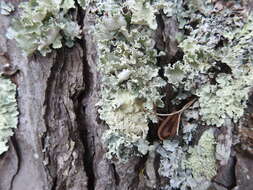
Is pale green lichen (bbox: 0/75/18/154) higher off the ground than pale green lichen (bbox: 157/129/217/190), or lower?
higher

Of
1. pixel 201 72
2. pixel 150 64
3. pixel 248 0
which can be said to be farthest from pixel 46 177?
pixel 248 0

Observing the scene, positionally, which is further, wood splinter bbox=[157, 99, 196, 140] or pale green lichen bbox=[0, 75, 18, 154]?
wood splinter bbox=[157, 99, 196, 140]

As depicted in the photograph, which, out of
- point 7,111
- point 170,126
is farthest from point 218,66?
point 7,111

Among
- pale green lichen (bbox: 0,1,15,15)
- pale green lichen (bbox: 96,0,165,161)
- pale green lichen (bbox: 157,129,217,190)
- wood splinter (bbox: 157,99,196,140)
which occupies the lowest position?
pale green lichen (bbox: 157,129,217,190)

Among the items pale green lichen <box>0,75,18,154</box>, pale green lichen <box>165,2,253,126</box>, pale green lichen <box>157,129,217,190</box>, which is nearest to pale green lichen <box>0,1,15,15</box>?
pale green lichen <box>0,75,18,154</box>

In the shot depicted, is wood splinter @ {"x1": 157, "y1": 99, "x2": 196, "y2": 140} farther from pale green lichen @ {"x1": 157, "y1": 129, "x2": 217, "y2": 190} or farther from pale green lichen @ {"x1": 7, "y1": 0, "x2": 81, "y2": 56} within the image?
pale green lichen @ {"x1": 7, "y1": 0, "x2": 81, "y2": 56}
